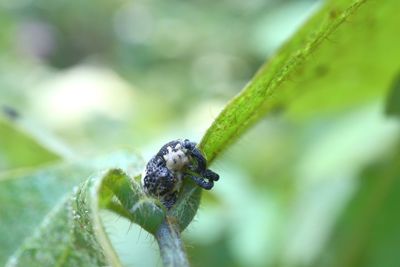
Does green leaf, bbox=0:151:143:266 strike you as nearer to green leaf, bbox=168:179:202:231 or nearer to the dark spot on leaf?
green leaf, bbox=168:179:202:231

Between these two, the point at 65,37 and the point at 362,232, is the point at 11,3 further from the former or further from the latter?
the point at 362,232

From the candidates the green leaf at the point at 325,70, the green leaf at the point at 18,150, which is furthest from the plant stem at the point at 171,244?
the green leaf at the point at 18,150

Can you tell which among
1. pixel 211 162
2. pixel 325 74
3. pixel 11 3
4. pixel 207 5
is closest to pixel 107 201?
pixel 211 162

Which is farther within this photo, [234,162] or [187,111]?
[187,111]

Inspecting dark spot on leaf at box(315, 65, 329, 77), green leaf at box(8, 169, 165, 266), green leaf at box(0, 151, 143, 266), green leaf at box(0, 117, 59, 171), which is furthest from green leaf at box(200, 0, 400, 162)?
green leaf at box(0, 117, 59, 171)

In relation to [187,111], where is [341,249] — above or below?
below

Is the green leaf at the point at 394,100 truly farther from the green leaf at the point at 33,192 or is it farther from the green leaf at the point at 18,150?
the green leaf at the point at 18,150
